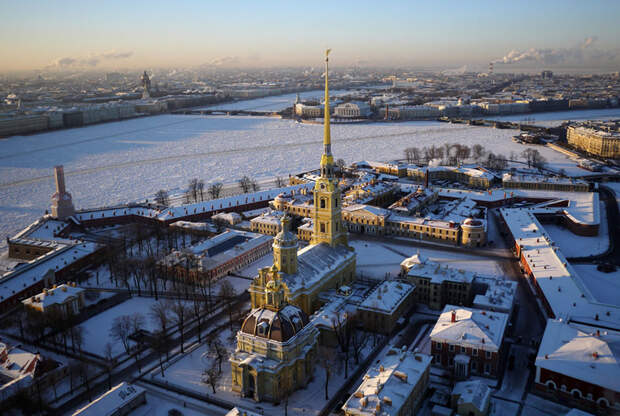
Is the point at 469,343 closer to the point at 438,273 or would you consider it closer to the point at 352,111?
the point at 438,273

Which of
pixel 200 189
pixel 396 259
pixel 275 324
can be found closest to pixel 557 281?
pixel 396 259

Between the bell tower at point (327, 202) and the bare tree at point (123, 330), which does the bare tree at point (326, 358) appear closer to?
the bell tower at point (327, 202)

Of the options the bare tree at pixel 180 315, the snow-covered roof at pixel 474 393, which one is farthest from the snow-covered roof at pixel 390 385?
the bare tree at pixel 180 315

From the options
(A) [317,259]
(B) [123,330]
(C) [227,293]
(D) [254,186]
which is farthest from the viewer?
(D) [254,186]

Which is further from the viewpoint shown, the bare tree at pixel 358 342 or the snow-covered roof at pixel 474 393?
the bare tree at pixel 358 342

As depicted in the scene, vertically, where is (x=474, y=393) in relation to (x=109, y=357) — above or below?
above

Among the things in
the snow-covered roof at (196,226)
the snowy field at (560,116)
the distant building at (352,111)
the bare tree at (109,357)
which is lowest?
the bare tree at (109,357)

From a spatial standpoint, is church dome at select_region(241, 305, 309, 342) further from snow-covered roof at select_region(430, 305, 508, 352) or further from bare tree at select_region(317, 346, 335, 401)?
snow-covered roof at select_region(430, 305, 508, 352)
